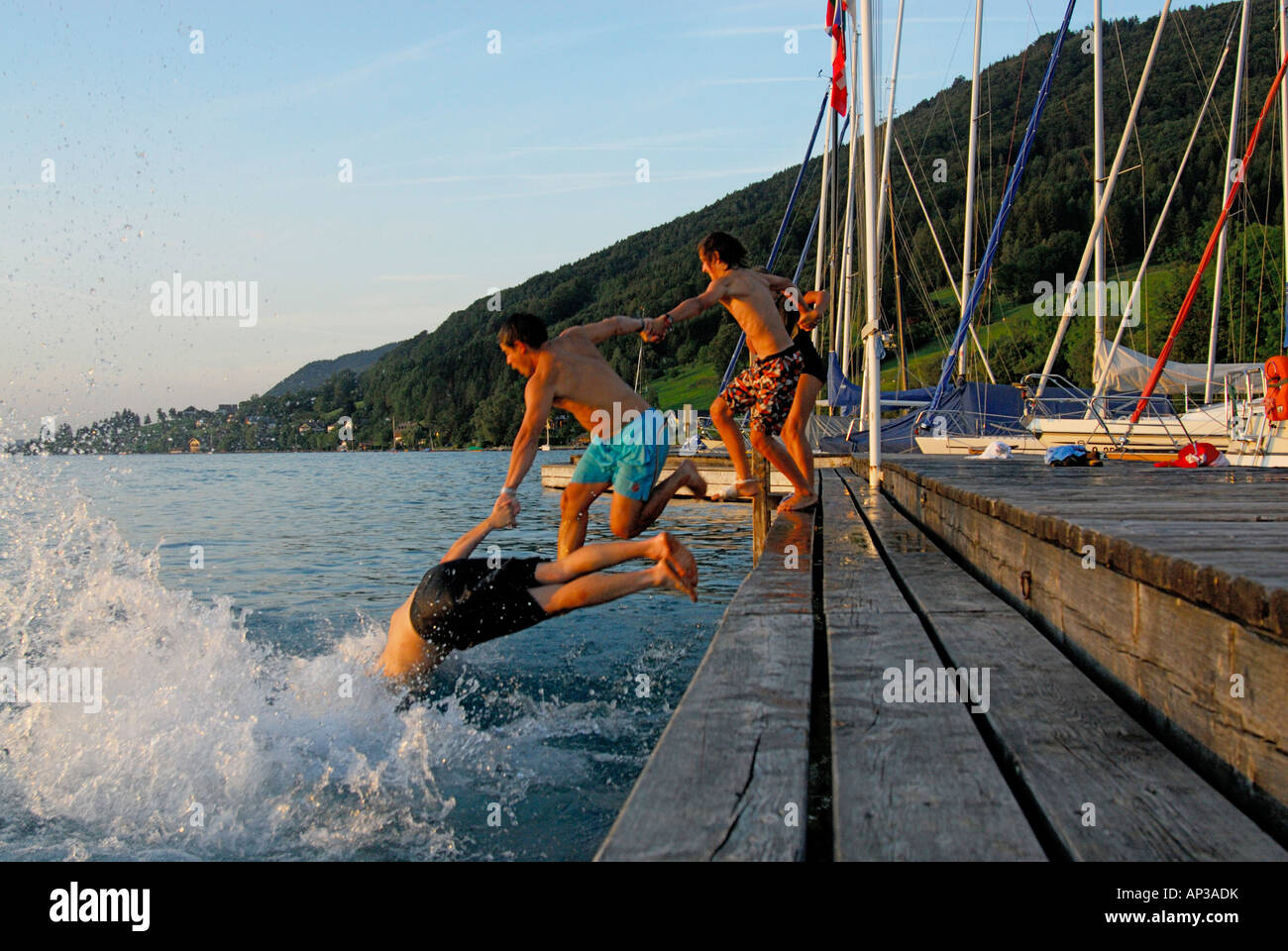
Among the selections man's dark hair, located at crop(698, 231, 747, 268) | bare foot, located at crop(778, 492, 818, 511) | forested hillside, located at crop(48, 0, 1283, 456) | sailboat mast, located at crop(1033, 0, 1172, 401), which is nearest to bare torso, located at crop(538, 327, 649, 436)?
man's dark hair, located at crop(698, 231, 747, 268)

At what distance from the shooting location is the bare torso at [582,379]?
603 cm

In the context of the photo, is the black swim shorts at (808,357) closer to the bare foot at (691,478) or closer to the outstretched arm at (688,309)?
the outstretched arm at (688,309)

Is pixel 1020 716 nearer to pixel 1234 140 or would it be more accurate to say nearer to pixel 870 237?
pixel 870 237

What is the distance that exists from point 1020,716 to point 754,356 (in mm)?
5872

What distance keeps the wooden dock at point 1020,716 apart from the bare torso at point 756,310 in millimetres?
3407

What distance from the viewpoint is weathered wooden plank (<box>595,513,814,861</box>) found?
190 centimetres

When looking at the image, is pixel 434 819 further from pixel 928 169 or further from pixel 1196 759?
pixel 928 169

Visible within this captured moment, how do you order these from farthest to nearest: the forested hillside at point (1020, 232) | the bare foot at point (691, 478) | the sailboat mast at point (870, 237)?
the forested hillside at point (1020, 232) → the sailboat mast at point (870, 237) → the bare foot at point (691, 478)

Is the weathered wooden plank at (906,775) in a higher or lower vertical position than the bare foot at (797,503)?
lower

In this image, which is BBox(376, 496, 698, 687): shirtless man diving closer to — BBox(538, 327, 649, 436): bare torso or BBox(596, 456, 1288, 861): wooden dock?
BBox(596, 456, 1288, 861): wooden dock

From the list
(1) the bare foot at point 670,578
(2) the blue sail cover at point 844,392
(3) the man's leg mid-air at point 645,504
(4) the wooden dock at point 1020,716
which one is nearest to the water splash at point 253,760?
(1) the bare foot at point 670,578

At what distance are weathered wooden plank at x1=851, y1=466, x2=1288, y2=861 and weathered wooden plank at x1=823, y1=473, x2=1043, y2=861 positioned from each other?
10 cm
